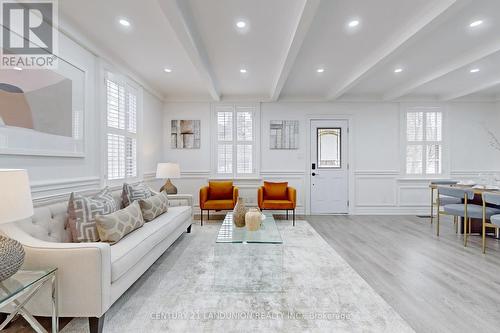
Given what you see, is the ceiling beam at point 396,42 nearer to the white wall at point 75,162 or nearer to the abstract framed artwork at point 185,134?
the abstract framed artwork at point 185,134

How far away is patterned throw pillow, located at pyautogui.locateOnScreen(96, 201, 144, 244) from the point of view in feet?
7.03

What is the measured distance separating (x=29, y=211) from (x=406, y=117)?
21.3 feet

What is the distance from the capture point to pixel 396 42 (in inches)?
114

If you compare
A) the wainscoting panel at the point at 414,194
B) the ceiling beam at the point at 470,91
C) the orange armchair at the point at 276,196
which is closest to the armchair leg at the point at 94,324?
the orange armchair at the point at 276,196

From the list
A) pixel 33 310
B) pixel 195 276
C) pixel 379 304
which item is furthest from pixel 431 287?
pixel 33 310

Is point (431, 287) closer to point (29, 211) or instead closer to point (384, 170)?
point (29, 211)

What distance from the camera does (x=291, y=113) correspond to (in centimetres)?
555

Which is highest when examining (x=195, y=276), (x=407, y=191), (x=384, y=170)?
(x=384, y=170)

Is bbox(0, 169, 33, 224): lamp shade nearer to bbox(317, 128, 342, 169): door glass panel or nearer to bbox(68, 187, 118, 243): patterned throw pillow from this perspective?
bbox(68, 187, 118, 243): patterned throw pillow

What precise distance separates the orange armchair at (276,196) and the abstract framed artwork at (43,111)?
296 centimetres

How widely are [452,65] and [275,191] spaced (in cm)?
345

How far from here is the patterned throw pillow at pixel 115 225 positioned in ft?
7.03

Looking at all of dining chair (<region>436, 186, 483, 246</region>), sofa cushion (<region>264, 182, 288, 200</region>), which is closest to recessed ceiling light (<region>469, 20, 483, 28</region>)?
dining chair (<region>436, 186, 483, 246</region>)

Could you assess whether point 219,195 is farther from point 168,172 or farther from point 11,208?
point 11,208
